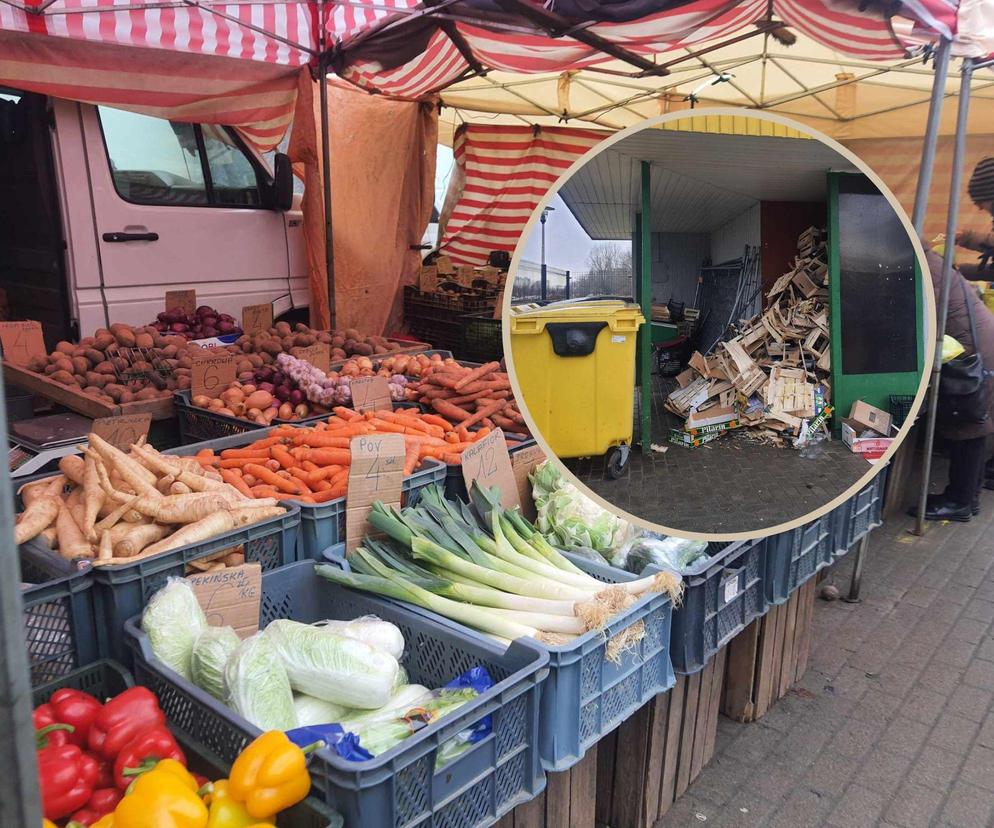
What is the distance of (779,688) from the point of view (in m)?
3.44

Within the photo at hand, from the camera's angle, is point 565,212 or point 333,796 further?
point 333,796

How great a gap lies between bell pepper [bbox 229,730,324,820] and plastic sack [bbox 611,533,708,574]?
4.06ft

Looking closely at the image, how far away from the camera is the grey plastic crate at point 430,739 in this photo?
1.49 m

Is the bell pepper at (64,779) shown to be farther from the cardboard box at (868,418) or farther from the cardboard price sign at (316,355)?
the cardboard price sign at (316,355)

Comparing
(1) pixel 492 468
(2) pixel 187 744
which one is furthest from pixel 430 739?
(1) pixel 492 468

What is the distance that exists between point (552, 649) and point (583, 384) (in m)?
1.04

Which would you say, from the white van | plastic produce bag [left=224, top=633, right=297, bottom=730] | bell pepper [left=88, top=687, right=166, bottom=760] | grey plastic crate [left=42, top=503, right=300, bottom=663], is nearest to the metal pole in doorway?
plastic produce bag [left=224, top=633, right=297, bottom=730]

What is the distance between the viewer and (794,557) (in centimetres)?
298

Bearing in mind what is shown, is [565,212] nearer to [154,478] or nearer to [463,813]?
[463,813]

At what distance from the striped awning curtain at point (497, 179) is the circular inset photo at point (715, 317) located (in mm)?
8030

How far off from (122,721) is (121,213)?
4546mm

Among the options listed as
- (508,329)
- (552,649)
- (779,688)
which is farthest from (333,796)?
(779,688)

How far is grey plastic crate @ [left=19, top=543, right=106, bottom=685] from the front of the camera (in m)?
1.99

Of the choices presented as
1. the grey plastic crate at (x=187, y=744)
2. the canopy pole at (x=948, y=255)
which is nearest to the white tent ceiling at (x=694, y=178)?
the grey plastic crate at (x=187, y=744)
